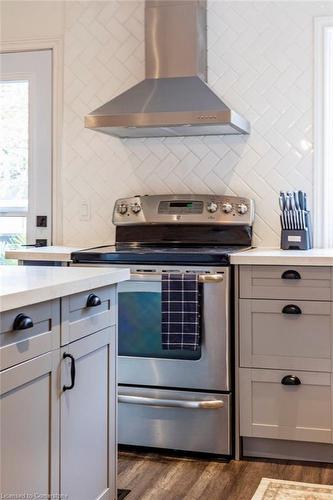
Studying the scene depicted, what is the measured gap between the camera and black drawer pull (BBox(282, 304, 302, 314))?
292cm

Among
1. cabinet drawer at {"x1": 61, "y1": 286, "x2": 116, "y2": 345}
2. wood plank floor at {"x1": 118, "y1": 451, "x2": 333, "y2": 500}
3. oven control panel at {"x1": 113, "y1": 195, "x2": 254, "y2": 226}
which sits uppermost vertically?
oven control panel at {"x1": 113, "y1": 195, "x2": 254, "y2": 226}

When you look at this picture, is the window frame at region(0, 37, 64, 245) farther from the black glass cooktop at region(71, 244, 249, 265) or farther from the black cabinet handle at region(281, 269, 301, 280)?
the black cabinet handle at region(281, 269, 301, 280)

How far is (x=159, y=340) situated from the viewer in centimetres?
305

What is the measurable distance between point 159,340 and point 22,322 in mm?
1510

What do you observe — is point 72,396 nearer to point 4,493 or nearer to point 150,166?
point 4,493

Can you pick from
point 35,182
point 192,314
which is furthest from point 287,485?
point 35,182

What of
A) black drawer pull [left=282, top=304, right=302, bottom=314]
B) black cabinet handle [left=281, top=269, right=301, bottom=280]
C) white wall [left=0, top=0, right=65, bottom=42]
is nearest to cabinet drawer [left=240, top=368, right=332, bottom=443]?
black drawer pull [left=282, top=304, right=302, bottom=314]

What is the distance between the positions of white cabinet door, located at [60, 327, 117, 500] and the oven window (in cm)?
80

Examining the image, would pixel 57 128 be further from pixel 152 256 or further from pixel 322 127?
pixel 322 127

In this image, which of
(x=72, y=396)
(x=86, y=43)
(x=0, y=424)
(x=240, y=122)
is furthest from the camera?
(x=86, y=43)

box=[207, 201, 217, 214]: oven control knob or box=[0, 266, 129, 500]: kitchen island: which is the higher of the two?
box=[207, 201, 217, 214]: oven control knob

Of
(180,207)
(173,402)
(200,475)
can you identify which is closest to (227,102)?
Result: (180,207)

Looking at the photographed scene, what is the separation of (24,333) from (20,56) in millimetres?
2803

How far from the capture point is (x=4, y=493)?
1.56 metres
